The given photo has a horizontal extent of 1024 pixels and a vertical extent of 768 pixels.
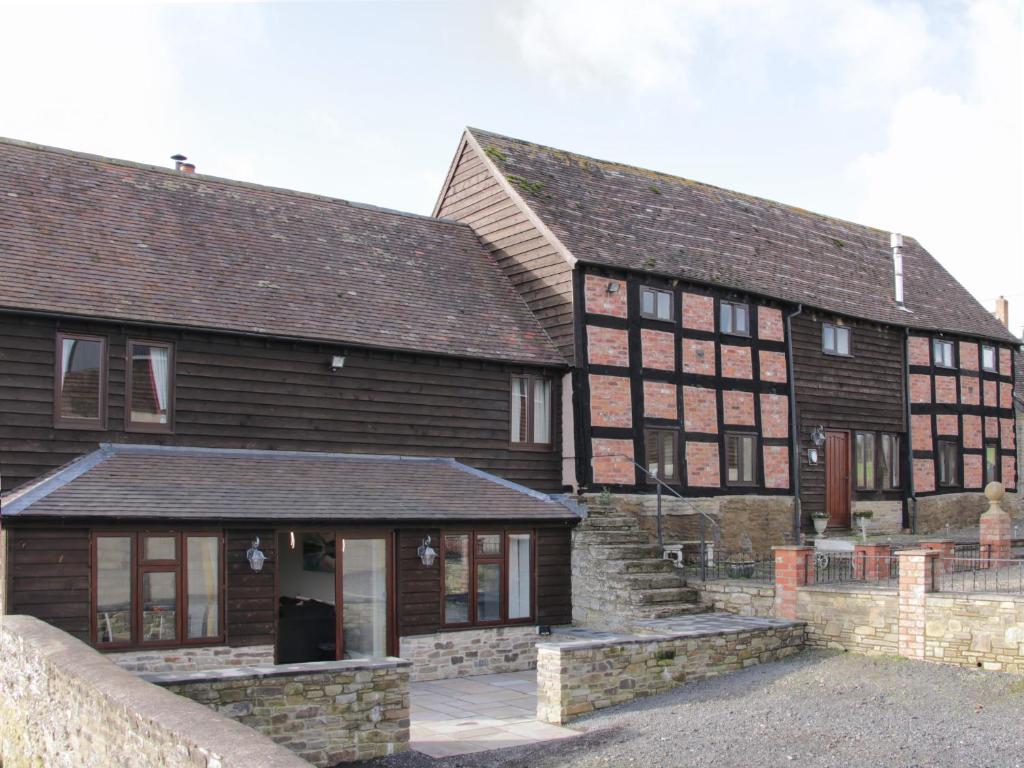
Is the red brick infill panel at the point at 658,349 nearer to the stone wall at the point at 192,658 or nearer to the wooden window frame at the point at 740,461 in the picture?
the wooden window frame at the point at 740,461

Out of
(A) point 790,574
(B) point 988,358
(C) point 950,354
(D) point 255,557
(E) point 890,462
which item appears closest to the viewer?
(D) point 255,557

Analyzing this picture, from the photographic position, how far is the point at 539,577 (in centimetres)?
1639

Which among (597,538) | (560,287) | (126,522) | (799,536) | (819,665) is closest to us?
(126,522)

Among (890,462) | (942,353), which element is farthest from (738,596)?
(942,353)

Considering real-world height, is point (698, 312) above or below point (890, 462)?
above

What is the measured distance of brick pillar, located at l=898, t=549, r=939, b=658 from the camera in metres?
13.6

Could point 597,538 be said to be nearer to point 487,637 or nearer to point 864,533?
point 487,637

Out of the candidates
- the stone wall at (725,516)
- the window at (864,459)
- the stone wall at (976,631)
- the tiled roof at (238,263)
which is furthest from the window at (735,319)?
the stone wall at (976,631)

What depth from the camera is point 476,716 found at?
12586mm

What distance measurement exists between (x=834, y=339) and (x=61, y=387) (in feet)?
48.2

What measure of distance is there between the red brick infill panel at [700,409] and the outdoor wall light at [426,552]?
5959 mm

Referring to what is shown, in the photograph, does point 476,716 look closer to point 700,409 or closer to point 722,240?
point 700,409

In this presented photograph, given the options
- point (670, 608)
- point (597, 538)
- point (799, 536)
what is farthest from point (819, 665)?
point (799, 536)

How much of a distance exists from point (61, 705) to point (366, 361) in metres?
7.86
